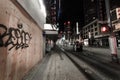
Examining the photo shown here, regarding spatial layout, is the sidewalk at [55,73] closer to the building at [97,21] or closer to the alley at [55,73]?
the alley at [55,73]

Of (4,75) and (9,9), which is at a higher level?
(9,9)

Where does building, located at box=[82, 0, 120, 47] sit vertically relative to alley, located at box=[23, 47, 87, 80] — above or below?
above

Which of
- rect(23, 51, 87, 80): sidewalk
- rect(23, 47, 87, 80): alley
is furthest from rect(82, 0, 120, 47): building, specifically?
rect(23, 51, 87, 80): sidewalk

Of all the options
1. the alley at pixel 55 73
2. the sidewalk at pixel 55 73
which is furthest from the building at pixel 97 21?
the sidewalk at pixel 55 73

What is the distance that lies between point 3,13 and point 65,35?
149 m

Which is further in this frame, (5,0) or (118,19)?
(118,19)

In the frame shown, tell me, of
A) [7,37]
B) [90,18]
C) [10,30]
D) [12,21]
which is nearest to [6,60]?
[7,37]

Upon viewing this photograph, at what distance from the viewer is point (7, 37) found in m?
4.39

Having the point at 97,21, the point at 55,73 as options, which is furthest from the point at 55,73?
the point at 97,21

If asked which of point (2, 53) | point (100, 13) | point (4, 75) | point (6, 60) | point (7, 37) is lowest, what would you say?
point (4, 75)

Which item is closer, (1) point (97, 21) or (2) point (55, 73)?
(2) point (55, 73)

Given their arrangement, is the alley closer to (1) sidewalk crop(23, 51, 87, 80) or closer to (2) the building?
(1) sidewalk crop(23, 51, 87, 80)

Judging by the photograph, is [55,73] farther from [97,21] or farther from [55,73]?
[97,21]

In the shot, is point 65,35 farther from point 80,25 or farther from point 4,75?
point 4,75
